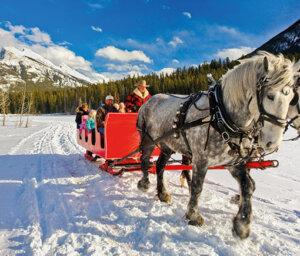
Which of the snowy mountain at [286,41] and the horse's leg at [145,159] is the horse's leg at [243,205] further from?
the snowy mountain at [286,41]

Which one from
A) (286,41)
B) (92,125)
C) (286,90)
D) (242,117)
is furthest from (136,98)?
(286,41)

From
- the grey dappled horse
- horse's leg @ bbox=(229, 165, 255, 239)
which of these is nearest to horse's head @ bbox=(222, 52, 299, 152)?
the grey dappled horse

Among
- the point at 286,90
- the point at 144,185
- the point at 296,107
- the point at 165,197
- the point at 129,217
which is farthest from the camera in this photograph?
the point at 144,185

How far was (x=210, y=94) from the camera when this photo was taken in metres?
3.04

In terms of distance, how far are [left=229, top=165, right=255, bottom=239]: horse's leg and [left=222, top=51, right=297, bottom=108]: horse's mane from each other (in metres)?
1.02

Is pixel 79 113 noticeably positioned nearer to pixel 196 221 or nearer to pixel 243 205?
pixel 196 221

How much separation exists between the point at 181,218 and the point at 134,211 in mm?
772

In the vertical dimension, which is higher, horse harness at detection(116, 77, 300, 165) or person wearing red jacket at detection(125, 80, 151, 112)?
person wearing red jacket at detection(125, 80, 151, 112)

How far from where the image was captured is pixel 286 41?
124 meters

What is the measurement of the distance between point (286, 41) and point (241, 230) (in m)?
152

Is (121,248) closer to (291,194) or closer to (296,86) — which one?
(296,86)

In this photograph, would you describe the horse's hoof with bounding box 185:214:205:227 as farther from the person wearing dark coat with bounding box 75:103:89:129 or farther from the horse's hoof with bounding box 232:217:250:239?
the person wearing dark coat with bounding box 75:103:89:129

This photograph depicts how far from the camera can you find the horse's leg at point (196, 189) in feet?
9.80

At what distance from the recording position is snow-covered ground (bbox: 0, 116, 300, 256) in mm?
2586
